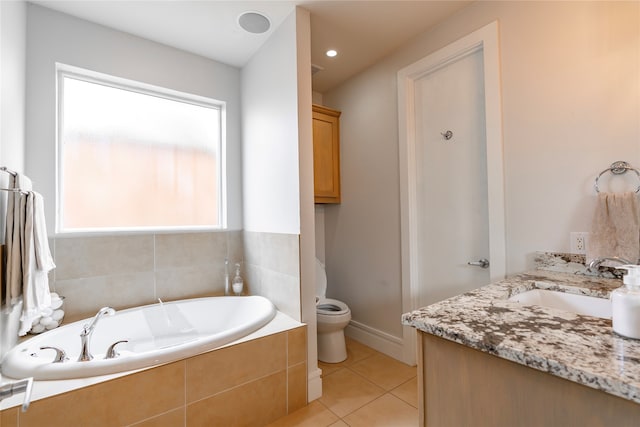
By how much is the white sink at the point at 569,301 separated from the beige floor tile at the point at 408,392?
1087mm

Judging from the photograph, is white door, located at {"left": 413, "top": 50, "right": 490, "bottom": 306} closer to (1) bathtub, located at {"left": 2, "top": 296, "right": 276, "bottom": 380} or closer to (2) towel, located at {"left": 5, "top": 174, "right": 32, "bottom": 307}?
(1) bathtub, located at {"left": 2, "top": 296, "right": 276, "bottom": 380}

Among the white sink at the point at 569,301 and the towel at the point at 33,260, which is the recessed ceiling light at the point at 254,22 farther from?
the white sink at the point at 569,301

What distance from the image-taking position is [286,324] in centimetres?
175

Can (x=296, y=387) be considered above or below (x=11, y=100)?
below

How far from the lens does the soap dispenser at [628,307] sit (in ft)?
1.99

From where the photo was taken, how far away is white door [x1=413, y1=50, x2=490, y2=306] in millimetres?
1817

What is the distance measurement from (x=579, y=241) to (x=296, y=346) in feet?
5.38

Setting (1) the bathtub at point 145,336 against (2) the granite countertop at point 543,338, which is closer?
(2) the granite countertop at point 543,338

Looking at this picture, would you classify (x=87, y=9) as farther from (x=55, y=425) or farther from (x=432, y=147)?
(x=432, y=147)

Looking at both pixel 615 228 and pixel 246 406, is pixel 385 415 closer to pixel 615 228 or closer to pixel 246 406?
pixel 246 406

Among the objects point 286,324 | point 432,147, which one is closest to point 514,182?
point 432,147

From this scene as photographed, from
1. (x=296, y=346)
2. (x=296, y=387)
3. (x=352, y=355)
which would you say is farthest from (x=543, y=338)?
(x=352, y=355)

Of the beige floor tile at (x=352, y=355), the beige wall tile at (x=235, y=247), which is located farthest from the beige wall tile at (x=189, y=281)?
the beige floor tile at (x=352, y=355)

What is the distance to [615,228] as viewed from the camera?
1.20 meters
